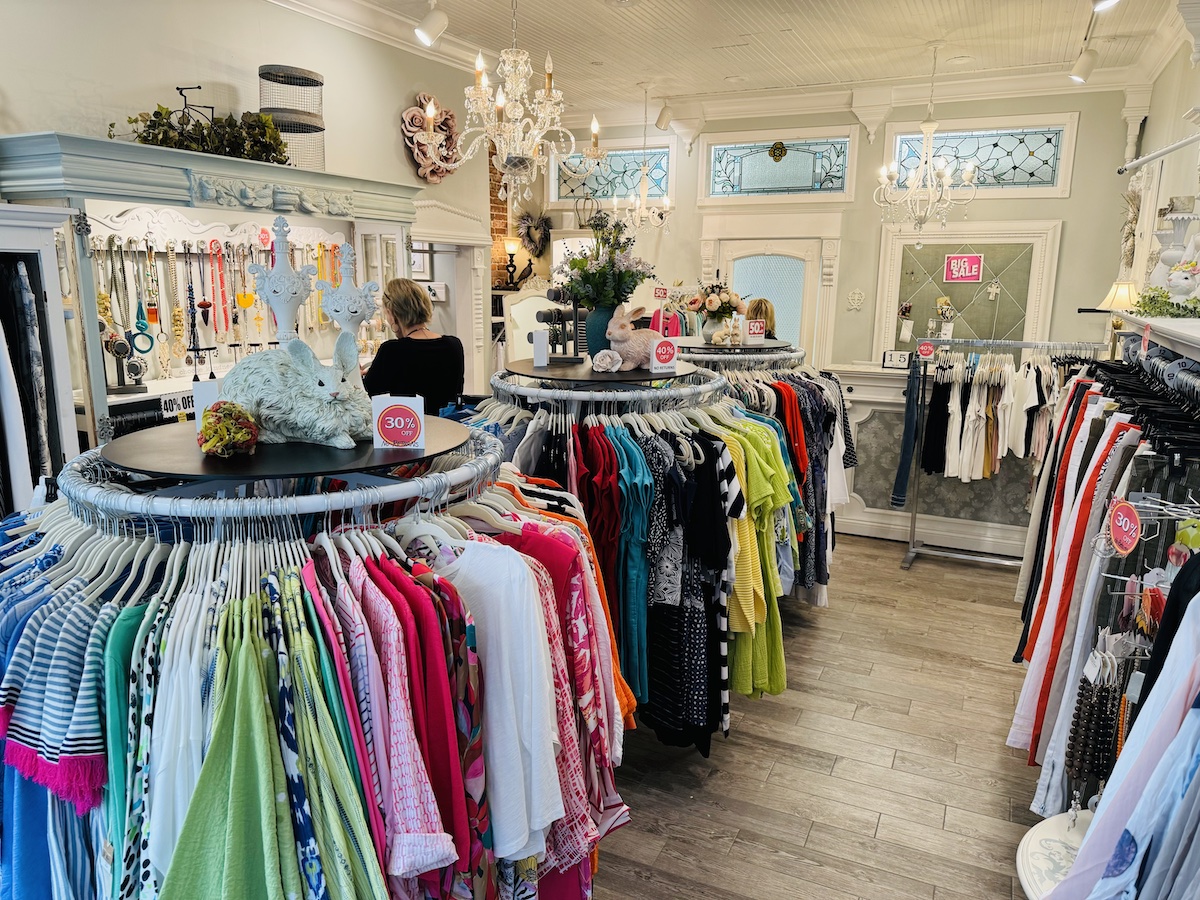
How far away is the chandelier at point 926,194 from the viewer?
6598 mm

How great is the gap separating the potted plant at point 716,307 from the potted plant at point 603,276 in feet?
4.19

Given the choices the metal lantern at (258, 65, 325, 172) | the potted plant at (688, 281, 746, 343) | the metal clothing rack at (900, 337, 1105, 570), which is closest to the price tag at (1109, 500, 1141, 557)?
the potted plant at (688, 281, 746, 343)

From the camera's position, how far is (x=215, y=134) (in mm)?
3756

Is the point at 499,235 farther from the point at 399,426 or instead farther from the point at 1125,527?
the point at 1125,527

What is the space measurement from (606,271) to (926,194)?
5.25 meters

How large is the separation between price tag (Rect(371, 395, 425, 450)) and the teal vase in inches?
62.2


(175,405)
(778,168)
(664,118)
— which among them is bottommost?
(175,405)

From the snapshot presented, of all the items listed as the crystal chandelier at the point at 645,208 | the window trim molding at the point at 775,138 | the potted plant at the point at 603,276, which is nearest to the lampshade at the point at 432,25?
the potted plant at the point at 603,276

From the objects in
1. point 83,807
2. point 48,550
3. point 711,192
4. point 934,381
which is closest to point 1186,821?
point 83,807

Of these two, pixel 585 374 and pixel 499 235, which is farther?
pixel 499 235

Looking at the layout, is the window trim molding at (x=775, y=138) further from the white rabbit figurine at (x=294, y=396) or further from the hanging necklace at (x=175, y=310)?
the white rabbit figurine at (x=294, y=396)

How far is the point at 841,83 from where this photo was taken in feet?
23.5

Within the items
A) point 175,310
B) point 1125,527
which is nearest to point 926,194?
point 175,310

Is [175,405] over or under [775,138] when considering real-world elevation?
under
